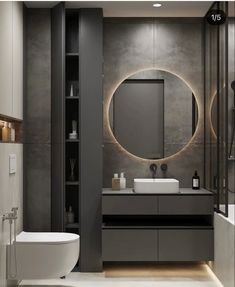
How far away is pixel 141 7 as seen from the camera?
4.44 meters

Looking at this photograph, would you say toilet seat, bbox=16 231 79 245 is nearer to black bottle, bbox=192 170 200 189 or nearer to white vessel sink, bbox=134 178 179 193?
white vessel sink, bbox=134 178 179 193

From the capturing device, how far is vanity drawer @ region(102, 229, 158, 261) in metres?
4.33

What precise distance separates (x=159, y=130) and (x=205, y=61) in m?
0.83

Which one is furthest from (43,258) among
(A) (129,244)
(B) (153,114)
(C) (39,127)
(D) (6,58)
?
(B) (153,114)

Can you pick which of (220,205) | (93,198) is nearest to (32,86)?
(93,198)

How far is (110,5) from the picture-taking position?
4.39 meters

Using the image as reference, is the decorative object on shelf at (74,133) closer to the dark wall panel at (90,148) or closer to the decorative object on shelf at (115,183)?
the dark wall panel at (90,148)

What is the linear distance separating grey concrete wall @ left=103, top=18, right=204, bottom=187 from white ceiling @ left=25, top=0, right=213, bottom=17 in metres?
0.17

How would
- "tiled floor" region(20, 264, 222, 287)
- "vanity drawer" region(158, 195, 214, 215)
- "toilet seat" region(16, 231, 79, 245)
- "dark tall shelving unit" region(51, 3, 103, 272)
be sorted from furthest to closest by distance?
"dark tall shelving unit" region(51, 3, 103, 272), "vanity drawer" region(158, 195, 214, 215), "tiled floor" region(20, 264, 222, 287), "toilet seat" region(16, 231, 79, 245)

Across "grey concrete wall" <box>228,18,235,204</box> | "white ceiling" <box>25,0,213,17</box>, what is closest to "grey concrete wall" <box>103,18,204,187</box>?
"white ceiling" <box>25,0,213,17</box>

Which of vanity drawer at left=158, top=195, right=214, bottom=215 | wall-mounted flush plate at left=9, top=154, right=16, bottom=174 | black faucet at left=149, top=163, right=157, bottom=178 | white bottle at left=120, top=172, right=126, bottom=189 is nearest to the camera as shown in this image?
wall-mounted flush plate at left=9, top=154, right=16, bottom=174

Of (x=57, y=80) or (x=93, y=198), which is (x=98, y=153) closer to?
(x=93, y=198)

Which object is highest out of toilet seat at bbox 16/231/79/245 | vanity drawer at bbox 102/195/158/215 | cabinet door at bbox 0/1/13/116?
cabinet door at bbox 0/1/13/116

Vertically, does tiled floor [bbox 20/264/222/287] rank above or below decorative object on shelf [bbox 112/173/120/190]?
below
